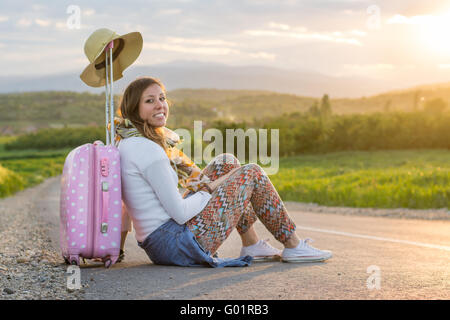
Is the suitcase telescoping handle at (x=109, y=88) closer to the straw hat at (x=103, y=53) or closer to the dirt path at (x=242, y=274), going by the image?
the straw hat at (x=103, y=53)

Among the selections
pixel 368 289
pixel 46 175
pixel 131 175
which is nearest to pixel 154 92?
pixel 131 175

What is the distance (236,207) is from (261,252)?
71 cm

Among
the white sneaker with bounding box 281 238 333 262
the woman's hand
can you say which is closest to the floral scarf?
the woman's hand

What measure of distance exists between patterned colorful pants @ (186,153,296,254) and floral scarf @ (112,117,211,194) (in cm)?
19

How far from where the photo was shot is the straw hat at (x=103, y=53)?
545 centimetres

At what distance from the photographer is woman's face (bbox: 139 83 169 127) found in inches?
202

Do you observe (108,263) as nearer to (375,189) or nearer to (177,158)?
(177,158)

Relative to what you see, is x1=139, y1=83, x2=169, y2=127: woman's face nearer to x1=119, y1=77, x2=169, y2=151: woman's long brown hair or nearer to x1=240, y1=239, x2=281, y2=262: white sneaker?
x1=119, y1=77, x2=169, y2=151: woman's long brown hair

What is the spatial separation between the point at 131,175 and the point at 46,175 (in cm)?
2589

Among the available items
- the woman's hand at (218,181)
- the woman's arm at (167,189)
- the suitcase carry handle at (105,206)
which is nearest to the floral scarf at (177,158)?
the woman's hand at (218,181)

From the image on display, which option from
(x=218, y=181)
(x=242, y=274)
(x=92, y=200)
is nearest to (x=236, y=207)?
(x=218, y=181)

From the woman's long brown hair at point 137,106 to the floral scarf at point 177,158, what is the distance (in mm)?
57
